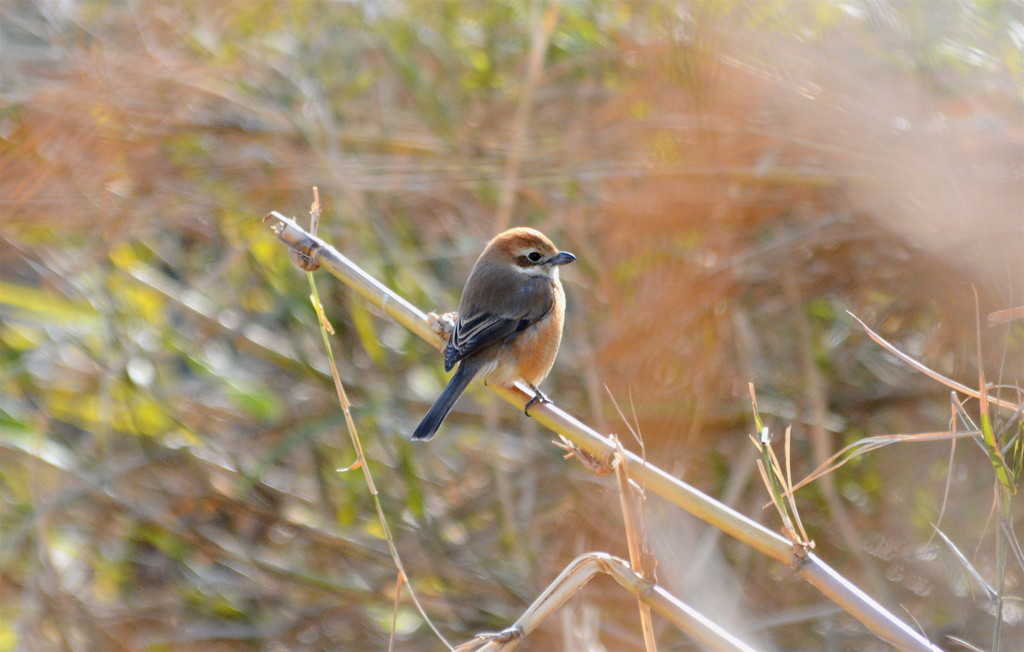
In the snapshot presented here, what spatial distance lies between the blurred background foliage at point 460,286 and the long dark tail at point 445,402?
50 cm

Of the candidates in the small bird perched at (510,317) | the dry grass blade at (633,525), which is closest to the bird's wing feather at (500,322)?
the small bird perched at (510,317)

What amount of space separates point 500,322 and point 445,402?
0.40 meters

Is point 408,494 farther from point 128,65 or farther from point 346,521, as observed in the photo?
point 128,65

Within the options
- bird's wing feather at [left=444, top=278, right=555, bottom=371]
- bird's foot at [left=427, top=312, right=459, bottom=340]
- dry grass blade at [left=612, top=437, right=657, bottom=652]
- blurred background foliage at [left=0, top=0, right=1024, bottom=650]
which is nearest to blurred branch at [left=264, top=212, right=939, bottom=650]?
dry grass blade at [left=612, top=437, right=657, bottom=652]

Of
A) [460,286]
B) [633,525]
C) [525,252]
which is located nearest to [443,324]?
Result: [525,252]

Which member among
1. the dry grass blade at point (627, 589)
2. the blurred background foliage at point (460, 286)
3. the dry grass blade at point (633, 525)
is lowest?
the blurred background foliage at point (460, 286)

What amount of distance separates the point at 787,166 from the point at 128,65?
287 cm

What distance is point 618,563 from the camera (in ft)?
5.26

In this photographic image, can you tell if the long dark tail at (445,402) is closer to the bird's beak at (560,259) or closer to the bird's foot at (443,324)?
the bird's foot at (443,324)

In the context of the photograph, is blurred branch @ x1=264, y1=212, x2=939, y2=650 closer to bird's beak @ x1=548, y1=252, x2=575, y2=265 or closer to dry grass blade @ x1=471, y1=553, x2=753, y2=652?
dry grass blade @ x1=471, y1=553, x2=753, y2=652

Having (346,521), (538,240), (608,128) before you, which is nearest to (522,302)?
(538,240)

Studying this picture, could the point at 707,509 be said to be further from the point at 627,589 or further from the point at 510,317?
the point at 510,317

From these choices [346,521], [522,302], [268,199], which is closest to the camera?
[522,302]

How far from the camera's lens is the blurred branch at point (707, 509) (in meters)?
1.47
